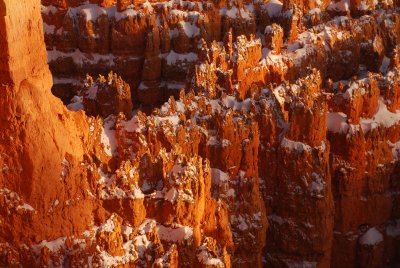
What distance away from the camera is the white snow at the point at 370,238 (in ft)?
40.6

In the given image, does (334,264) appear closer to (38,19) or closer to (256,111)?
(256,111)

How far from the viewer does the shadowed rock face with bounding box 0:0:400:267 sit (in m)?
6.53

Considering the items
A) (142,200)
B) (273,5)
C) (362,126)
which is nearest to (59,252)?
(142,200)

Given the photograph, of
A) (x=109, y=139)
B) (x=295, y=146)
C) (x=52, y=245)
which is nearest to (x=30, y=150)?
(x=52, y=245)

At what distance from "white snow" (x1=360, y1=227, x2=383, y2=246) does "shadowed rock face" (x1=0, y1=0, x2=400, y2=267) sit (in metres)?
0.03

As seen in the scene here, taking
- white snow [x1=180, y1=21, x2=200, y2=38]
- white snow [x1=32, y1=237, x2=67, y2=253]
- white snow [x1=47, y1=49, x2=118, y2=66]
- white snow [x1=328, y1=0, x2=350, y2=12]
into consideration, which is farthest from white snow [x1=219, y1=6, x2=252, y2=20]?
white snow [x1=32, y1=237, x2=67, y2=253]

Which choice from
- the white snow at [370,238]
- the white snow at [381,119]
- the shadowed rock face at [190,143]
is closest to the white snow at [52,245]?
the shadowed rock face at [190,143]

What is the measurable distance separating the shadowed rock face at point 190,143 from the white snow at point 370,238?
0.08 ft

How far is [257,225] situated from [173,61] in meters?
12.0

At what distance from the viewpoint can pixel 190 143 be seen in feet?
28.1

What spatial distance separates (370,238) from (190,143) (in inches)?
230

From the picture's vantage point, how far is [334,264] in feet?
41.9

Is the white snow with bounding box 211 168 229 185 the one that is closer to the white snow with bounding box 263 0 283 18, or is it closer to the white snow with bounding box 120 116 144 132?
the white snow with bounding box 120 116 144 132

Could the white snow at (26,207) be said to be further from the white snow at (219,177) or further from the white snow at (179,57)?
the white snow at (179,57)
